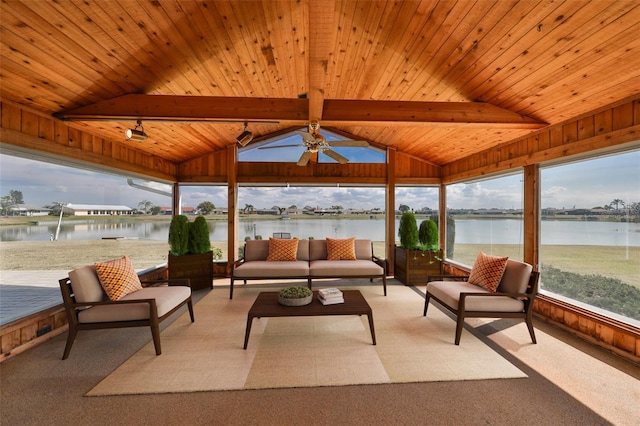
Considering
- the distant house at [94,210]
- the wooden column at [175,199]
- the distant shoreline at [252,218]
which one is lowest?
the distant shoreline at [252,218]

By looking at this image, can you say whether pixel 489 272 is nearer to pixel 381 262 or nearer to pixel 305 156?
pixel 381 262

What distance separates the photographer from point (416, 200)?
20.5ft

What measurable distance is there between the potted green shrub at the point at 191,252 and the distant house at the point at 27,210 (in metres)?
1.75

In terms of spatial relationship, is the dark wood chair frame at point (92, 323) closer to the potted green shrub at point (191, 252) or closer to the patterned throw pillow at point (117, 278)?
the patterned throw pillow at point (117, 278)

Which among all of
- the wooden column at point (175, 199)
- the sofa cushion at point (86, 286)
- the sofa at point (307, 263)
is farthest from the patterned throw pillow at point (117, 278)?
the wooden column at point (175, 199)

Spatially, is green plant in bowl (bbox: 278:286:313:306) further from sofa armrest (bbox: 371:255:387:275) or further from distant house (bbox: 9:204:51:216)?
distant house (bbox: 9:204:51:216)

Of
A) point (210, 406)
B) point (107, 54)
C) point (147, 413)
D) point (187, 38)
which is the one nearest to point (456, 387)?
point (210, 406)

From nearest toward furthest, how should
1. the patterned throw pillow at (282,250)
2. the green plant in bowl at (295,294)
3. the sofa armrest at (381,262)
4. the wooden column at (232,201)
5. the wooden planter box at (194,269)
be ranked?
1. the green plant in bowl at (295,294)
2. the sofa armrest at (381,262)
3. the wooden planter box at (194,269)
4. the patterned throw pillow at (282,250)
5. the wooden column at (232,201)

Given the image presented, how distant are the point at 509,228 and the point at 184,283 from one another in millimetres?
5243

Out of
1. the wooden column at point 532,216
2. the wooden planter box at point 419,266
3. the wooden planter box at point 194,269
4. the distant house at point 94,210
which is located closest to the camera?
the distant house at point 94,210

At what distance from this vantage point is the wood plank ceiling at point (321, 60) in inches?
79.9

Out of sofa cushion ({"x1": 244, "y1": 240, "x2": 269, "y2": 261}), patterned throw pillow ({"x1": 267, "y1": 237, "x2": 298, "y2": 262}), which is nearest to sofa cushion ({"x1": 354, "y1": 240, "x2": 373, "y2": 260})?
patterned throw pillow ({"x1": 267, "y1": 237, "x2": 298, "y2": 262})

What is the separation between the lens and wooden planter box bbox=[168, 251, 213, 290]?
15.7 feet

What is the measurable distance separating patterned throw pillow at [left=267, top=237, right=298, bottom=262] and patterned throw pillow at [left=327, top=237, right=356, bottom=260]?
670 millimetres
